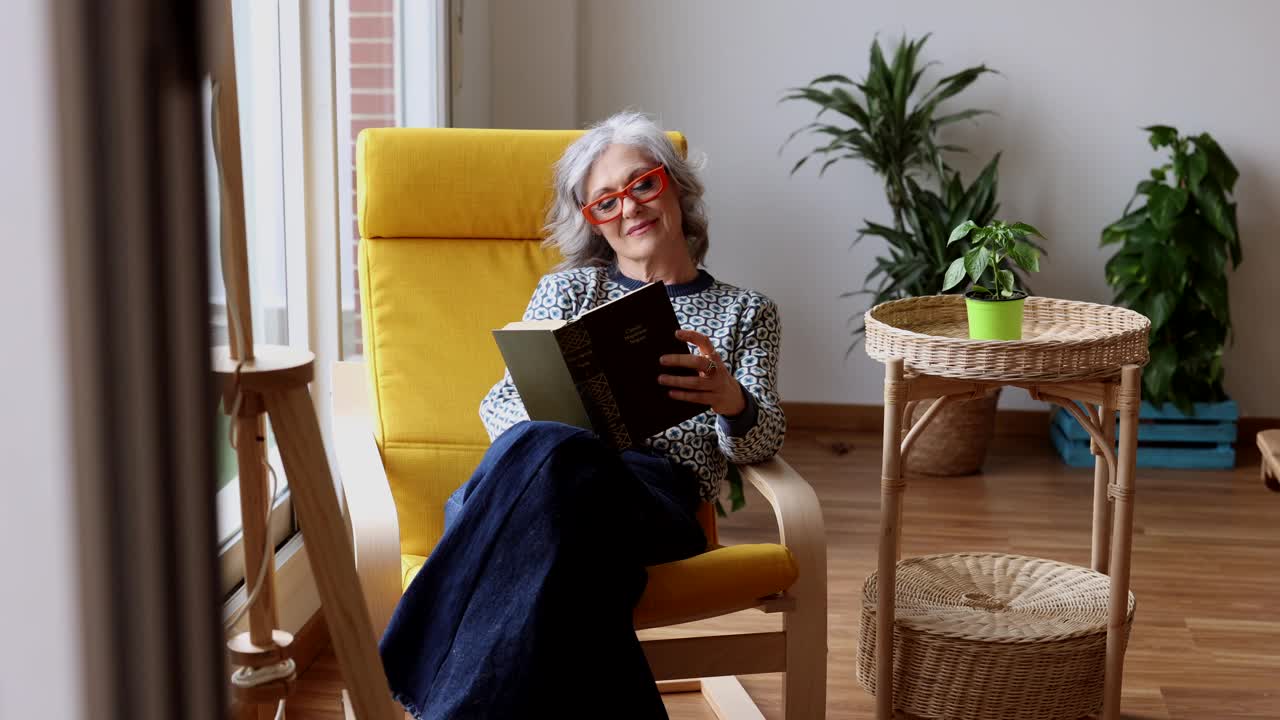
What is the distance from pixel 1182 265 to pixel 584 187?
89.5 inches

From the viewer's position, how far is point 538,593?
157 centimetres

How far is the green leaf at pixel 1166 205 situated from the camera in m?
3.71

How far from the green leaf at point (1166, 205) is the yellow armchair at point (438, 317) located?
2.06 m

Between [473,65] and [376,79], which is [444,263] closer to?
[376,79]

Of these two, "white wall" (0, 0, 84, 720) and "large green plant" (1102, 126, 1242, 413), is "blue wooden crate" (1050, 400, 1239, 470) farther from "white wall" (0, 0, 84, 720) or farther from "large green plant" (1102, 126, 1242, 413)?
"white wall" (0, 0, 84, 720)

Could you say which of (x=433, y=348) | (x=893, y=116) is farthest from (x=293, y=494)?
(x=893, y=116)

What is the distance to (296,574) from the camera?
7.67 feet

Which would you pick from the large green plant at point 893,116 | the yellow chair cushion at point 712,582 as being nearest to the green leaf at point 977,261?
the yellow chair cushion at point 712,582

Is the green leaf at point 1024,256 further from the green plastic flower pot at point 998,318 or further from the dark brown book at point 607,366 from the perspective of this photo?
the dark brown book at point 607,366

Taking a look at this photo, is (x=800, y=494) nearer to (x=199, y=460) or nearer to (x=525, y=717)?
(x=525, y=717)

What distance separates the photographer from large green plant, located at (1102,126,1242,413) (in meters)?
3.71

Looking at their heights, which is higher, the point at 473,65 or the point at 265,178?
the point at 473,65

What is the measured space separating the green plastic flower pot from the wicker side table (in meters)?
0.07

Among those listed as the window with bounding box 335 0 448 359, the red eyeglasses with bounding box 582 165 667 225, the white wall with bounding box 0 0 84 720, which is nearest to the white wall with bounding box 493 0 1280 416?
the window with bounding box 335 0 448 359
